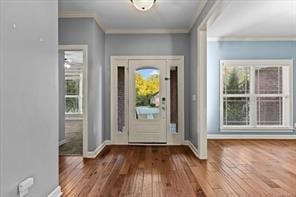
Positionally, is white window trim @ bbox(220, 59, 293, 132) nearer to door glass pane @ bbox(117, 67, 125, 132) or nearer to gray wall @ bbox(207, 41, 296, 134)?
gray wall @ bbox(207, 41, 296, 134)

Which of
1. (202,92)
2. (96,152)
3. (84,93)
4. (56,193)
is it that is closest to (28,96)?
(56,193)

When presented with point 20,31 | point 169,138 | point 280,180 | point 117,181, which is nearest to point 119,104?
point 169,138

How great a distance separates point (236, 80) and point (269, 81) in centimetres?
86

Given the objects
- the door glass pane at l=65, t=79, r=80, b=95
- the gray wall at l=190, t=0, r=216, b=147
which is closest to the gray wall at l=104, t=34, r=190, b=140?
the gray wall at l=190, t=0, r=216, b=147

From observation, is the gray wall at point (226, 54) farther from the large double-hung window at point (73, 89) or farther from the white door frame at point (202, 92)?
the large double-hung window at point (73, 89)

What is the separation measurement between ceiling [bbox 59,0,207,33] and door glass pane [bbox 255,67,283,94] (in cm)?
250

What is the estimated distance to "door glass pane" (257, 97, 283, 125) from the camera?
24.5 feet

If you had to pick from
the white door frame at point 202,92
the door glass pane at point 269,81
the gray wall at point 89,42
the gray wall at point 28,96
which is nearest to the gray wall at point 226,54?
the door glass pane at point 269,81

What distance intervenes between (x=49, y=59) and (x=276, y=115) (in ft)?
21.0

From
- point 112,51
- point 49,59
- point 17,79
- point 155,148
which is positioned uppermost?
point 112,51

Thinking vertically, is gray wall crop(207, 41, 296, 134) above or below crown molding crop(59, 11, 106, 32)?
below

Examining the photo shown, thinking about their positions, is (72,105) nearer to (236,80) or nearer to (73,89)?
(73,89)

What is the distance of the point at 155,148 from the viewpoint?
20.2 ft

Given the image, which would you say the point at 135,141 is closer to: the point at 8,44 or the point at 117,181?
the point at 117,181
